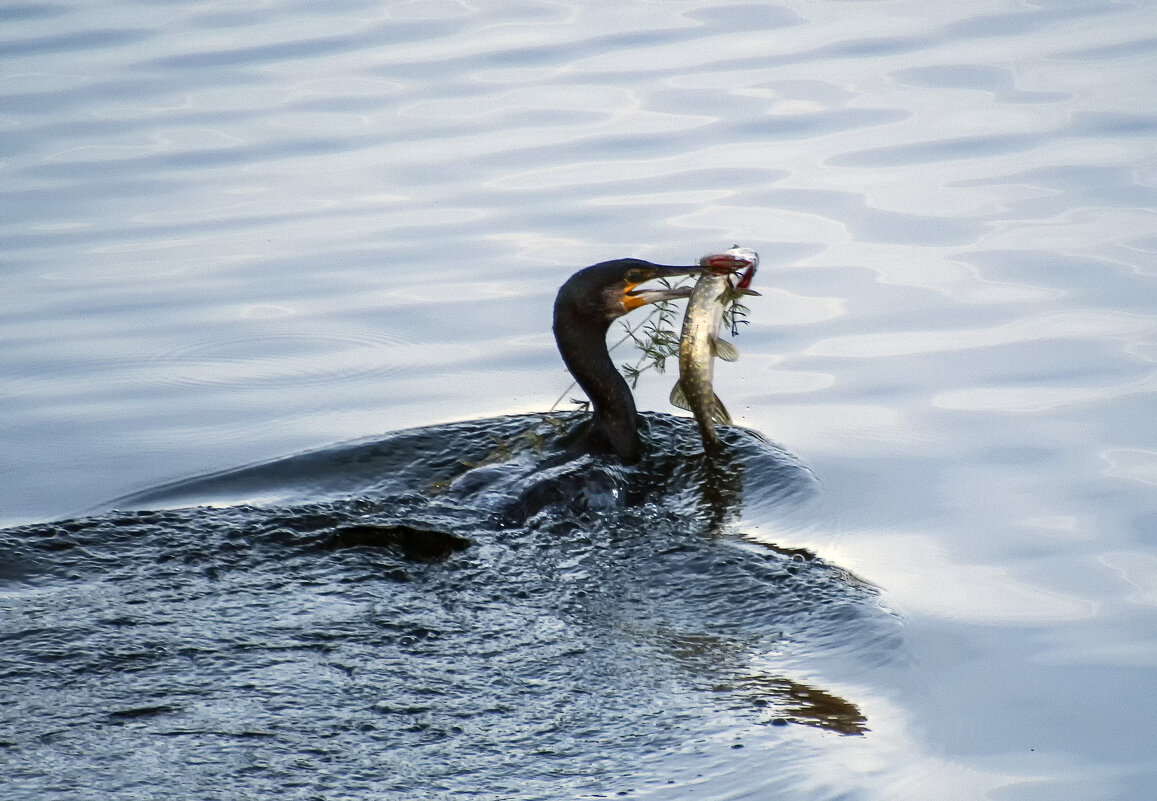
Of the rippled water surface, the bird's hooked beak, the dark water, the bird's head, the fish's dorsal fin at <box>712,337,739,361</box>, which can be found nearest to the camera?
the dark water

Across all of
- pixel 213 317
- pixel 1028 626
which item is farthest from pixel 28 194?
pixel 1028 626

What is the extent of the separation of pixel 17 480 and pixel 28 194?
174 inches

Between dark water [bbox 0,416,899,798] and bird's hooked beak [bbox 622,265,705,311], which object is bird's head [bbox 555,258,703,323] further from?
dark water [bbox 0,416,899,798]

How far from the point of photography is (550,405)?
855 centimetres

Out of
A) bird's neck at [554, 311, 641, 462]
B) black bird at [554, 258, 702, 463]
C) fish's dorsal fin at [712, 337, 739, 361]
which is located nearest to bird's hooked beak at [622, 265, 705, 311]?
black bird at [554, 258, 702, 463]

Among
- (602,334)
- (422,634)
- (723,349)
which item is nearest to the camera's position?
(422,634)

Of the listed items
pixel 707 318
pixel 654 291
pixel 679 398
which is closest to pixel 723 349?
pixel 707 318

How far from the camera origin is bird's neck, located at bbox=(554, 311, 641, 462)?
7.99 meters

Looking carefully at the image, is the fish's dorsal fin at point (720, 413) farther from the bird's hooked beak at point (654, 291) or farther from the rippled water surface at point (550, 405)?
the bird's hooked beak at point (654, 291)

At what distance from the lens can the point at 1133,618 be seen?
6055 mm

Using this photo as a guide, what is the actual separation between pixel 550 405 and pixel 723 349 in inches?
48.9

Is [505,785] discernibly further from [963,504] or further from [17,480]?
[17,480]

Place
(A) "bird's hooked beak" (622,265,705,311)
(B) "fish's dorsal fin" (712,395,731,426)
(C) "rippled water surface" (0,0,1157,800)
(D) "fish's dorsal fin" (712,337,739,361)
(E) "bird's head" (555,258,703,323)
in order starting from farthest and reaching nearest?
(E) "bird's head" (555,258,703,323), (A) "bird's hooked beak" (622,265,705,311), (B) "fish's dorsal fin" (712,395,731,426), (D) "fish's dorsal fin" (712,337,739,361), (C) "rippled water surface" (0,0,1157,800)

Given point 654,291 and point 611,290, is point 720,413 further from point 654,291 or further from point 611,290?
point 611,290
